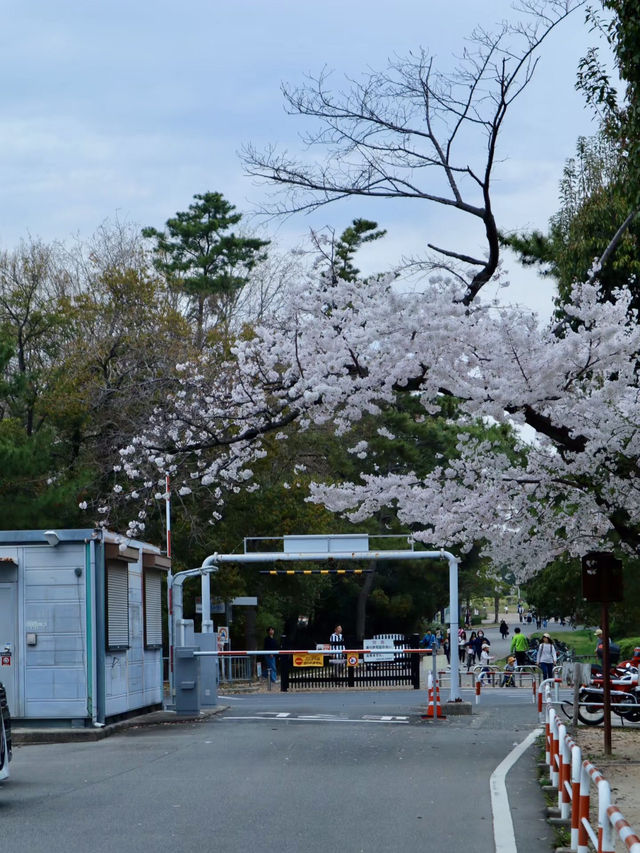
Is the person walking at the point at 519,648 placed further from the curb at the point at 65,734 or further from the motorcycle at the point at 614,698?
the curb at the point at 65,734

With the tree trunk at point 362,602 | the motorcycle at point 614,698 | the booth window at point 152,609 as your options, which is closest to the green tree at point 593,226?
the motorcycle at point 614,698

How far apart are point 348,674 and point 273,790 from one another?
859 inches

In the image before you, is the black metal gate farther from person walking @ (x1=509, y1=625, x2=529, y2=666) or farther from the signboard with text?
person walking @ (x1=509, y1=625, x2=529, y2=666)

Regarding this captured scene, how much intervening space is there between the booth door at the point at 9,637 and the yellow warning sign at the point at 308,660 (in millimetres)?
11419

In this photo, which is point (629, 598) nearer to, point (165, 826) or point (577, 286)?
point (577, 286)

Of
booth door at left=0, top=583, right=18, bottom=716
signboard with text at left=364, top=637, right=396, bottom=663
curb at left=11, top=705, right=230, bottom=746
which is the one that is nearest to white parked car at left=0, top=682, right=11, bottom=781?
→ curb at left=11, top=705, right=230, bottom=746

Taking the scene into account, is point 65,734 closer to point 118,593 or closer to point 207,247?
point 118,593

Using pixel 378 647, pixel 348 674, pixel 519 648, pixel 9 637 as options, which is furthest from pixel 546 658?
pixel 9 637

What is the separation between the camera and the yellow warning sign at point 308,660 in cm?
3012

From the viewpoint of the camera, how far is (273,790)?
1248 cm

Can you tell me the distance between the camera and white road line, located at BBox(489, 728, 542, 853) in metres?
9.59

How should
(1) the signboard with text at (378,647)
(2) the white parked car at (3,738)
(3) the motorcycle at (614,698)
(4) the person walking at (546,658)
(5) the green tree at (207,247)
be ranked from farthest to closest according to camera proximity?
(5) the green tree at (207,247) < (4) the person walking at (546,658) < (1) the signboard with text at (378,647) < (3) the motorcycle at (614,698) < (2) the white parked car at (3,738)

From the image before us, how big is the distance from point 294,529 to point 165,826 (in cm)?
3015

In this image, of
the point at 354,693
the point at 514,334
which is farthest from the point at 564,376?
the point at 354,693
